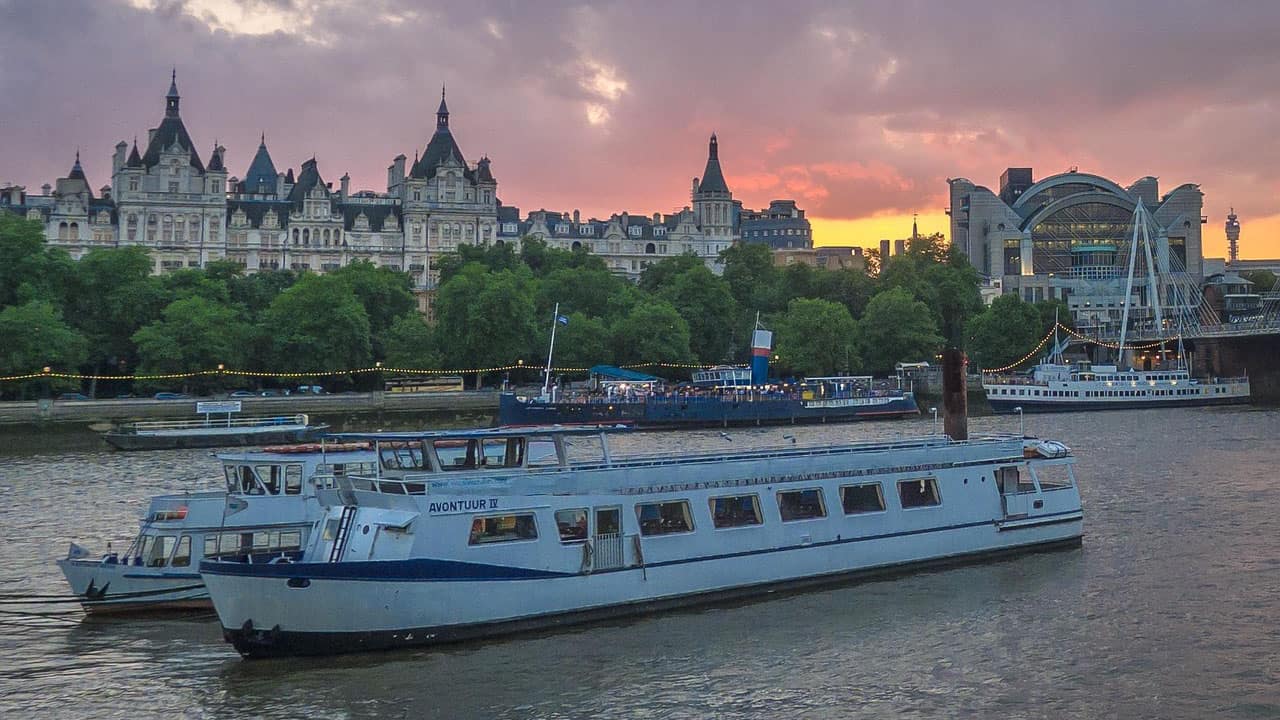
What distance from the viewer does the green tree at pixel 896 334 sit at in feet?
361

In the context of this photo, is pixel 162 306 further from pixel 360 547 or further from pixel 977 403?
pixel 360 547

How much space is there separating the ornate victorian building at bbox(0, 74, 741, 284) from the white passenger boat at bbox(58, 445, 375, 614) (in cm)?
11919

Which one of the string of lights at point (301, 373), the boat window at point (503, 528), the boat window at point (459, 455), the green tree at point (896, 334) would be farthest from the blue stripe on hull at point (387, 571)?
the green tree at point (896, 334)

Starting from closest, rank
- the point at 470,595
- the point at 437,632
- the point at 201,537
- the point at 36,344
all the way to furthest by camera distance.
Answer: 1. the point at 437,632
2. the point at 470,595
3. the point at 201,537
4. the point at 36,344

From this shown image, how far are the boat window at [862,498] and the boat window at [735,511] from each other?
7.50ft

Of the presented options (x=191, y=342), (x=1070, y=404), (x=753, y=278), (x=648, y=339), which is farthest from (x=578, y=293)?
(x=1070, y=404)

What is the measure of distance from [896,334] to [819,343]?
843 centimetres

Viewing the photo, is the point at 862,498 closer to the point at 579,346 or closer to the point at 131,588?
the point at 131,588

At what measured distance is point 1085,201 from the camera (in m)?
154

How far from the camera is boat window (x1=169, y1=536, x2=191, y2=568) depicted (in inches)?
988

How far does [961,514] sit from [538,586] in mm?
11104

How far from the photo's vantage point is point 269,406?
83.6 metres

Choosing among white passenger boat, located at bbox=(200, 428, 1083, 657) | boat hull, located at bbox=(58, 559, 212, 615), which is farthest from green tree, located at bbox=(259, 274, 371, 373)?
white passenger boat, located at bbox=(200, 428, 1083, 657)

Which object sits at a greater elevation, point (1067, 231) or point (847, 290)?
point (1067, 231)
